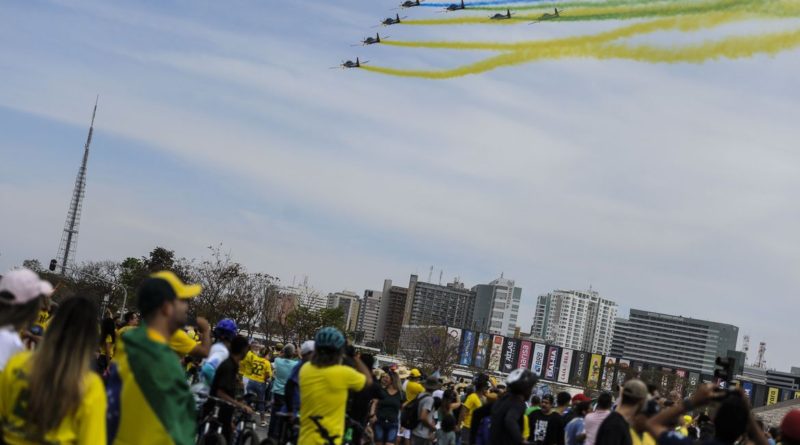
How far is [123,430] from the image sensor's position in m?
6.14

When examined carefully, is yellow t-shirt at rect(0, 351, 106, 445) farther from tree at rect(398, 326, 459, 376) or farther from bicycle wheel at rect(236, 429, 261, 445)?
tree at rect(398, 326, 459, 376)

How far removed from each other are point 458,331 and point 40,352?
560ft

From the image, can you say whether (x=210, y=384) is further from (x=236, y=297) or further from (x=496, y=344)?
(x=496, y=344)

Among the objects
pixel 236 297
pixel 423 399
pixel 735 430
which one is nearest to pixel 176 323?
pixel 735 430

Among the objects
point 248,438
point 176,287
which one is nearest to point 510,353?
point 248,438

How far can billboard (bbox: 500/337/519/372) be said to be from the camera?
191 meters

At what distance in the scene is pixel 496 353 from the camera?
19262 centimetres

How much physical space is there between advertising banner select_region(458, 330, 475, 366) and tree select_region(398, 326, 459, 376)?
77.8 ft

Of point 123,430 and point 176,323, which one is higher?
point 176,323

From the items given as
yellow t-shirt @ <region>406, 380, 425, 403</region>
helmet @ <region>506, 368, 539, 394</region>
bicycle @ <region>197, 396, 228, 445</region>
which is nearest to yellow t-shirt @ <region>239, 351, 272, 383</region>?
yellow t-shirt @ <region>406, 380, 425, 403</region>

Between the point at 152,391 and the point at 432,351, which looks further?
the point at 432,351

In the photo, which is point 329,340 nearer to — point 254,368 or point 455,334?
point 254,368

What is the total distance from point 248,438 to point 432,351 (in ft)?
425

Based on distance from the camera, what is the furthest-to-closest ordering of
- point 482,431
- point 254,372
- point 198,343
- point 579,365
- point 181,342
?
point 579,365 < point 254,372 < point 482,431 < point 181,342 < point 198,343
